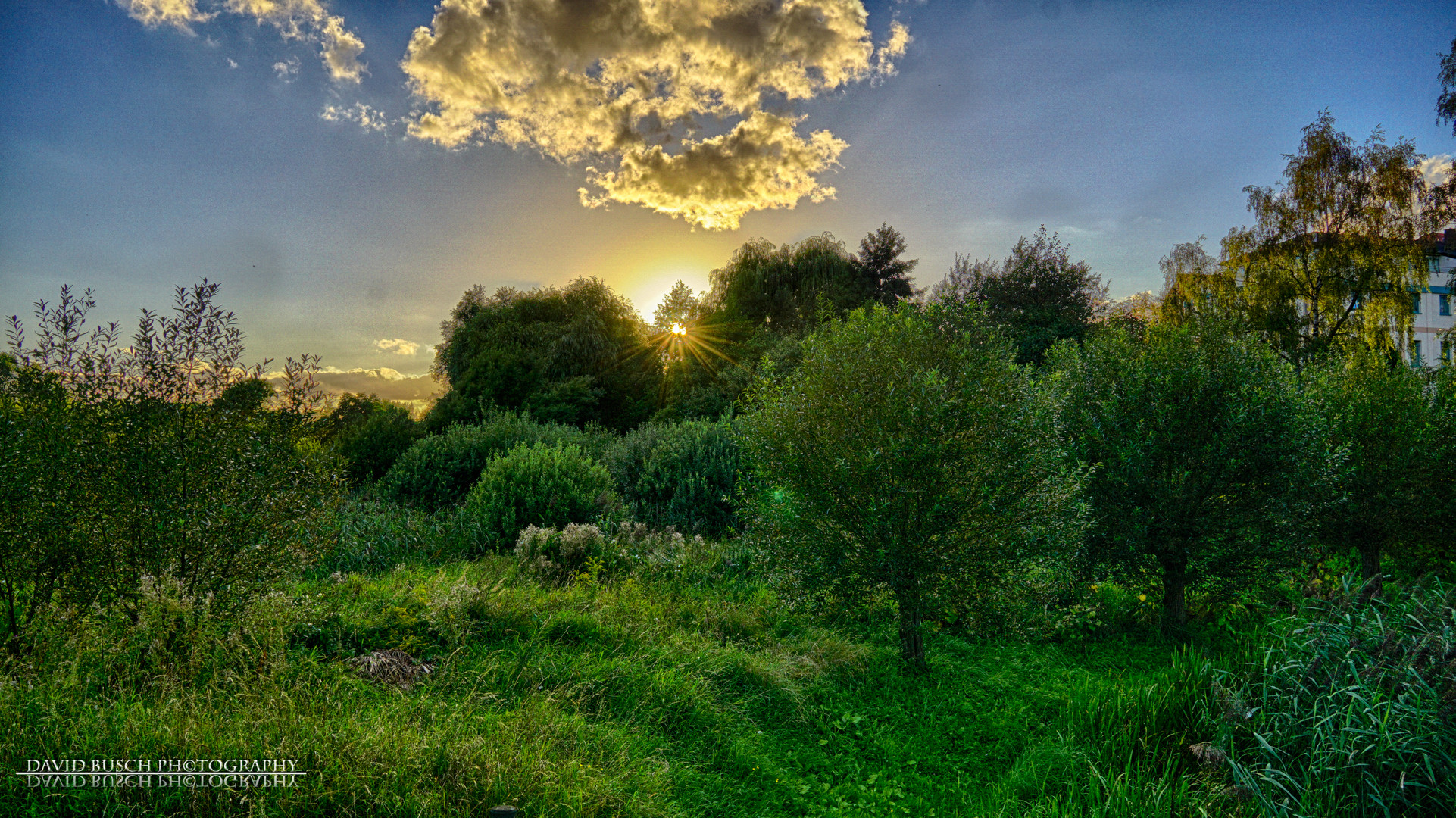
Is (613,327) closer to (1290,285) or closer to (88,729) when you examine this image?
(1290,285)

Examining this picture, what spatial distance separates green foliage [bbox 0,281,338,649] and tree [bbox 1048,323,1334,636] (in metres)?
8.36

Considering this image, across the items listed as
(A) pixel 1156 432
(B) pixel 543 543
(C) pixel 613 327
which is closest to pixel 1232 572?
(A) pixel 1156 432

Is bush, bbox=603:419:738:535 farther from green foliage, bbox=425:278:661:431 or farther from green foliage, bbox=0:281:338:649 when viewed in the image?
green foliage, bbox=425:278:661:431

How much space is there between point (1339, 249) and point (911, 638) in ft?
60.8

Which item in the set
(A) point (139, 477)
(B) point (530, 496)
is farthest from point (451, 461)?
(A) point (139, 477)

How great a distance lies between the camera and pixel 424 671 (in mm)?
5023

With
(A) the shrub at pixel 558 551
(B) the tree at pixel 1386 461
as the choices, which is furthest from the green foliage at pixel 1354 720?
(A) the shrub at pixel 558 551

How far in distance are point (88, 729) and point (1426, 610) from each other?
8784 millimetres

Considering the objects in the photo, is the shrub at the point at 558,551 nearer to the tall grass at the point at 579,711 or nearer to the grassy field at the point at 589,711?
the grassy field at the point at 589,711

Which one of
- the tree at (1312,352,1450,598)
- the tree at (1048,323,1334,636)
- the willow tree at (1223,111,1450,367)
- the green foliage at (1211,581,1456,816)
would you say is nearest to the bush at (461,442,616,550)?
the tree at (1048,323,1334,636)

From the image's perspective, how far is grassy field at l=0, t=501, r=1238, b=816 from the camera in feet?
10.9

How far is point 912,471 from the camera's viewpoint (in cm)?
591

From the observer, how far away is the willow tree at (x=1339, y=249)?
52.9 feet

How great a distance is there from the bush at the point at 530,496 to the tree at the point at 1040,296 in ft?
53.1
